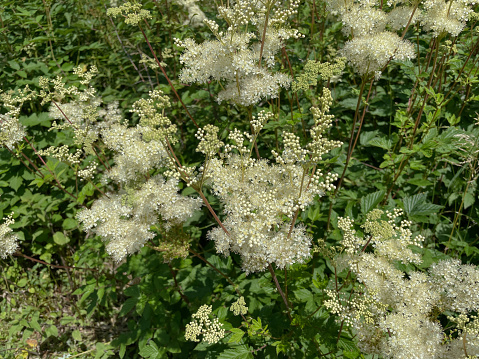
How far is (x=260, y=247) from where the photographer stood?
2291mm

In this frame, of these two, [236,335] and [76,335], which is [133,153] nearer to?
[236,335]

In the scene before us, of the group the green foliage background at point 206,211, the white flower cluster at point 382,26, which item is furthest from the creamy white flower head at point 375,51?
the green foliage background at point 206,211

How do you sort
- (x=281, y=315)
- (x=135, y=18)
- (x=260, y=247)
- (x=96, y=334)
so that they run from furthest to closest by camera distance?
(x=96, y=334), (x=135, y=18), (x=281, y=315), (x=260, y=247)

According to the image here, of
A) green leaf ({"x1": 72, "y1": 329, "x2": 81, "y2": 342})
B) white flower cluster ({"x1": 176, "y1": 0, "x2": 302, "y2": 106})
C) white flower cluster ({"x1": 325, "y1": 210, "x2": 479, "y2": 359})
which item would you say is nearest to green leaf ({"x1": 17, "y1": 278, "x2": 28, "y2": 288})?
green leaf ({"x1": 72, "y1": 329, "x2": 81, "y2": 342})

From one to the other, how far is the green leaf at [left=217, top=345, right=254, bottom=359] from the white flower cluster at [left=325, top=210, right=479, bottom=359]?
0.91 metres

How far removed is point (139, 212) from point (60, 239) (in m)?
2.69

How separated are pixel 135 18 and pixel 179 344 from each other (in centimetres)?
355

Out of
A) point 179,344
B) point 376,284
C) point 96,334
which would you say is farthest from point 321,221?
point 96,334

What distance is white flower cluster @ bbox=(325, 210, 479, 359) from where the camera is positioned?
6.71ft

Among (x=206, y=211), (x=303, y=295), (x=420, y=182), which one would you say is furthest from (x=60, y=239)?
(x=420, y=182)

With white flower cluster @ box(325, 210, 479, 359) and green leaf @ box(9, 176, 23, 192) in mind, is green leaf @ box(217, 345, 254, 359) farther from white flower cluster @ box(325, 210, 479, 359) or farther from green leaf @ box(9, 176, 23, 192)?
green leaf @ box(9, 176, 23, 192)

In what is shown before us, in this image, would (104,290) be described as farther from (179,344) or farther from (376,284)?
(376,284)

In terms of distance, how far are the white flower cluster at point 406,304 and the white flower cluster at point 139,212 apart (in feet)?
4.88

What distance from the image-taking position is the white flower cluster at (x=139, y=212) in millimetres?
2738
